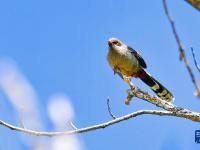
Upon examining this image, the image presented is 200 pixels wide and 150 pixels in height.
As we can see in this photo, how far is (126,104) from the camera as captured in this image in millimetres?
5875

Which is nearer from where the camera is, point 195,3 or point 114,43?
point 195,3

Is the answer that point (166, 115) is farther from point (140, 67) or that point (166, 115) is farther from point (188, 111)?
point (140, 67)

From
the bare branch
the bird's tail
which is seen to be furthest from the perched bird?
the bare branch

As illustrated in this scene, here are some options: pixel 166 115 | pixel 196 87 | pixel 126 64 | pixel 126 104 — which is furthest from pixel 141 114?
pixel 196 87

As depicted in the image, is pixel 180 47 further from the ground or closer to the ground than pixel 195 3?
closer to the ground

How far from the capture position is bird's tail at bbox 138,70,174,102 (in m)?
7.67

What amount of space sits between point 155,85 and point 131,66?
0.53m

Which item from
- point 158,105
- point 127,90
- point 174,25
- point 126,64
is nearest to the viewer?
point 174,25

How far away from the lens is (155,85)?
8.10 metres

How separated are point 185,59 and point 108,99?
11.9ft

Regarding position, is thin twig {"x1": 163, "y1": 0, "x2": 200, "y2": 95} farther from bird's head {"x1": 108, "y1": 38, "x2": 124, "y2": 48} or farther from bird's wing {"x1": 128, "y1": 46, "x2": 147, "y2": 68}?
bird's head {"x1": 108, "y1": 38, "x2": 124, "y2": 48}

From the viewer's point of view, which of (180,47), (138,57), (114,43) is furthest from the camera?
(114,43)

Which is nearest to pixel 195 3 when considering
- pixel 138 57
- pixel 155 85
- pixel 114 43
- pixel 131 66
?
pixel 155 85

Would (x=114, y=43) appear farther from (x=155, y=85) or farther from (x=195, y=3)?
(x=195, y=3)
